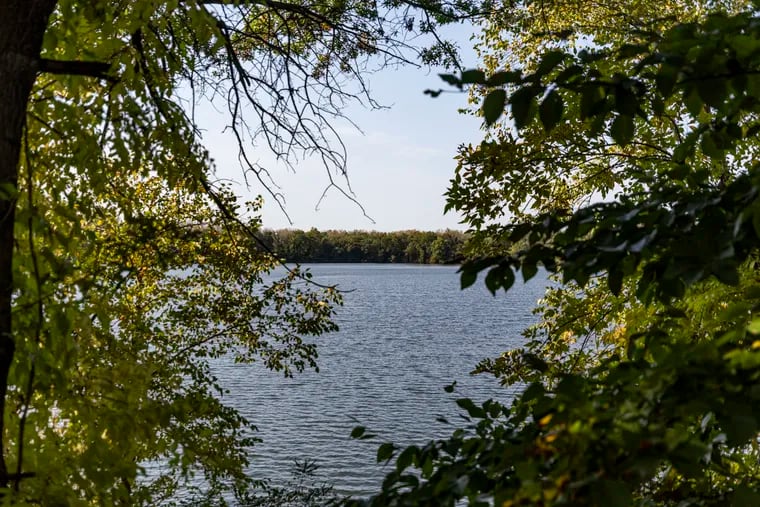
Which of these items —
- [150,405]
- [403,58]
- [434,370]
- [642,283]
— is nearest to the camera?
[642,283]

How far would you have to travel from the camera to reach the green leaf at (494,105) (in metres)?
1.65

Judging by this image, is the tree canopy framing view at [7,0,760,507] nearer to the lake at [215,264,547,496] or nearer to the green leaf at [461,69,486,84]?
the green leaf at [461,69,486,84]

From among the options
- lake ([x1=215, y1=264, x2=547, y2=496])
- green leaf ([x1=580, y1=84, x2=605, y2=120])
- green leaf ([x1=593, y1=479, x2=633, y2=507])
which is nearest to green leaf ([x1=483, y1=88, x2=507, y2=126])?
green leaf ([x1=580, y1=84, x2=605, y2=120])

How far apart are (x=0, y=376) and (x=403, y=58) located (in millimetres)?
4154

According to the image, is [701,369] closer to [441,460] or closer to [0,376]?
[441,460]

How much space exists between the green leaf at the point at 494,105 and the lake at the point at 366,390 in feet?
21.0

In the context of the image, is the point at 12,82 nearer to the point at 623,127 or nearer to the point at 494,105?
the point at 494,105

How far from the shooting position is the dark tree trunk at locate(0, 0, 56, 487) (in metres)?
2.54

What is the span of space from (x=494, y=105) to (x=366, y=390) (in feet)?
66.6

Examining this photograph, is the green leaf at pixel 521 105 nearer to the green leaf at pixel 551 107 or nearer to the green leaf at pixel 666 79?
the green leaf at pixel 551 107

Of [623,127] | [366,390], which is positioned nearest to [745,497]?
[623,127]

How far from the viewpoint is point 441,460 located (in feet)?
7.79

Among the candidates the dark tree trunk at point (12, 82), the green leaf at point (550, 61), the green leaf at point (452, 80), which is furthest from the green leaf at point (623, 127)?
the dark tree trunk at point (12, 82)

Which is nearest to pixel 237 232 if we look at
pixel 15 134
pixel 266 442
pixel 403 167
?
pixel 15 134
